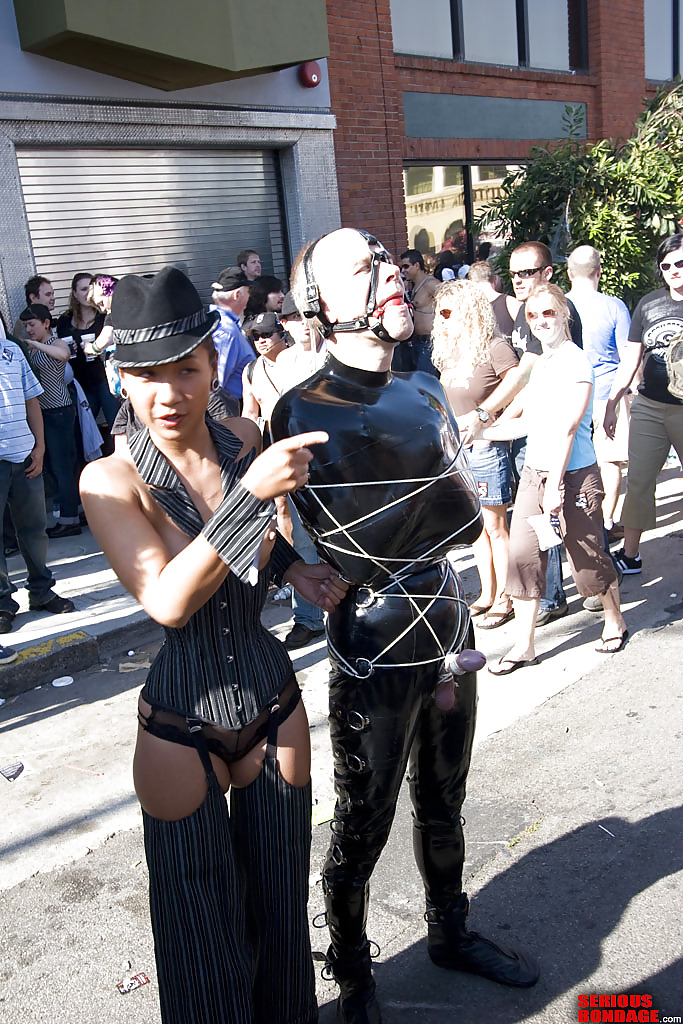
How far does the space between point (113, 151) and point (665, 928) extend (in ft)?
27.7

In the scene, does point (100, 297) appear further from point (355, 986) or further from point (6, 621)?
point (355, 986)

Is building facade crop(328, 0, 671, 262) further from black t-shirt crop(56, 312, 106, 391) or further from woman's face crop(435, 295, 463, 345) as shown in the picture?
woman's face crop(435, 295, 463, 345)

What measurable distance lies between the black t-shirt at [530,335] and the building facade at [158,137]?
400 cm

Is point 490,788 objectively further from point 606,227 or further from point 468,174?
point 468,174

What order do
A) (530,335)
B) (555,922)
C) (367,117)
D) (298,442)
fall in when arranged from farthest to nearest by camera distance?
(367,117) < (530,335) < (555,922) < (298,442)

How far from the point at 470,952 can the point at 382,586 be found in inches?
49.5

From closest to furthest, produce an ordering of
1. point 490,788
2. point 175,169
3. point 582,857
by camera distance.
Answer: point 582,857 < point 490,788 < point 175,169

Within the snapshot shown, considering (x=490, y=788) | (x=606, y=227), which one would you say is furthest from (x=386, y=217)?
(x=490, y=788)

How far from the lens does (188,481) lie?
2.16 m

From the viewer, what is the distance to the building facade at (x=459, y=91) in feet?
36.2

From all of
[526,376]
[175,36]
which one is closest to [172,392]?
[526,376]

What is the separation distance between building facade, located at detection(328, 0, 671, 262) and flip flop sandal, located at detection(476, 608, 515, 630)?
273 inches

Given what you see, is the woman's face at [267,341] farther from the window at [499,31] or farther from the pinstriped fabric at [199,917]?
the window at [499,31]

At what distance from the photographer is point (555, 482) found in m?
4.71
